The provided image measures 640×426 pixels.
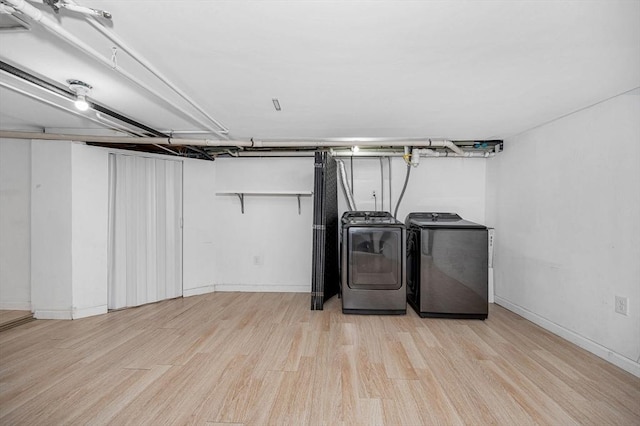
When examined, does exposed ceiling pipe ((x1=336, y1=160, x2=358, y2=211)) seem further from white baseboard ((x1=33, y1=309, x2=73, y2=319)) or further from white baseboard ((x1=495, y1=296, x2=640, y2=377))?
white baseboard ((x1=33, y1=309, x2=73, y2=319))

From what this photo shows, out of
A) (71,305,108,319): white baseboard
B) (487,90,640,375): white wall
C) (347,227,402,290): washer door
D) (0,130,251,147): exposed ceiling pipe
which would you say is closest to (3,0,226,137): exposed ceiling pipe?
(0,130,251,147): exposed ceiling pipe

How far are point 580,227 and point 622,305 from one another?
63 centimetres

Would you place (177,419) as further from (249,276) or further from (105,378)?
(249,276)

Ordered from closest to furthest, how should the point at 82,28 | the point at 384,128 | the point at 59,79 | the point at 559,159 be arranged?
the point at 82,28 < the point at 59,79 < the point at 559,159 < the point at 384,128

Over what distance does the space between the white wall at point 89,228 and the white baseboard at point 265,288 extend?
4.38ft

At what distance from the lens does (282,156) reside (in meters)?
3.73

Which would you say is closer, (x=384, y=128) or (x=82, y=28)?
(x=82, y=28)

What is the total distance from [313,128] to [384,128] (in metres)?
0.73

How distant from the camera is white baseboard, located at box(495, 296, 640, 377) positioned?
6.19ft

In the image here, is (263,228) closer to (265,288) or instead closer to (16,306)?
(265,288)

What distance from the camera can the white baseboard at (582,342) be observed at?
1.89 m

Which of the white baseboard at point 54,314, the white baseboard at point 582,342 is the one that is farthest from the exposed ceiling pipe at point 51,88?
the white baseboard at point 582,342

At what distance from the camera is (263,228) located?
150 inches

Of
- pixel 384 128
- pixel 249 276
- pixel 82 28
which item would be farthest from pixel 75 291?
pixel 384 128
